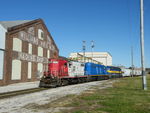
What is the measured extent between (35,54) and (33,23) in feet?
19.2

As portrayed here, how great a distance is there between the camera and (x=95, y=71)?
37156 millimetres

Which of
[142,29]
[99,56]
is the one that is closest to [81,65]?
[142,29]

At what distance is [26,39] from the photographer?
31.9 m

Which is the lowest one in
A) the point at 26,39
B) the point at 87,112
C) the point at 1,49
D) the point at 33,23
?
the point at 87,112

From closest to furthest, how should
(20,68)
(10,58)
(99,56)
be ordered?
(10,58)
(20,68)
(99,56)

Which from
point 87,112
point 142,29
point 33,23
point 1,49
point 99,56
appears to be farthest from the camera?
point 99,56

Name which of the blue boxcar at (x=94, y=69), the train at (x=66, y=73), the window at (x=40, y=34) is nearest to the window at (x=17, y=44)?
the window at (x=40, y=34)

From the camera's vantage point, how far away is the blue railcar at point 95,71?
3337cm

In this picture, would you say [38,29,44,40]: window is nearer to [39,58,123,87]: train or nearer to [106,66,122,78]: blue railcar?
[39,58,123,87]: train

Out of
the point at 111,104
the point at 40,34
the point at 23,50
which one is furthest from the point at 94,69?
the point at 111,104

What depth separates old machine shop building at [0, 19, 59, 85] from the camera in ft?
86.7

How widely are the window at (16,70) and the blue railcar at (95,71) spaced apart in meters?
11.5

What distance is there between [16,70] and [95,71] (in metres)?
15.8

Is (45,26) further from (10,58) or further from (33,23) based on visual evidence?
(10,58)
